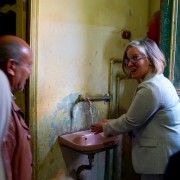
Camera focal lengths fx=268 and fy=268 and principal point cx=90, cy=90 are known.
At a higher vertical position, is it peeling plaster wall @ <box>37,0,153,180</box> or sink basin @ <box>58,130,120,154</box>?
peeling plaster wall @ <box>37,0,153,180</box>

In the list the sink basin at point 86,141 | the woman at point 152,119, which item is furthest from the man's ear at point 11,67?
the sink basin at point 86,141

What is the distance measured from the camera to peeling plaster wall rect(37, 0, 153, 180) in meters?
2.03

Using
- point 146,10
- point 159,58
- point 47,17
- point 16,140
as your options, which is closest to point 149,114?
point 159,58

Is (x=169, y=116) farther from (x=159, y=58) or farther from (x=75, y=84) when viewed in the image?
(x=75, y=84)

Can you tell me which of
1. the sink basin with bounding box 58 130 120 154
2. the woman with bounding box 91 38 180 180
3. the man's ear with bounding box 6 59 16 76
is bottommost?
the sink basin with bounding box 58 130 120 154

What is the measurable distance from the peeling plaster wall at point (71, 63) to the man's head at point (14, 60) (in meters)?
0.76

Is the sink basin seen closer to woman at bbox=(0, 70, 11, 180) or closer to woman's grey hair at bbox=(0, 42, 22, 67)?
woman's grey hair at bbox=(0, 42, 22, 67)

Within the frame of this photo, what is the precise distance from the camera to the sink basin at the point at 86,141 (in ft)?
6.47

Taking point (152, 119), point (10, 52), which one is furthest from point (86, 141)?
point (10, 52)

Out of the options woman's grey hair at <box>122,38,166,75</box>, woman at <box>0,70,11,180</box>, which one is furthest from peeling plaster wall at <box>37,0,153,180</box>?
woman at <box>0,70,11,180</box>

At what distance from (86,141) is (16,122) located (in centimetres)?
108

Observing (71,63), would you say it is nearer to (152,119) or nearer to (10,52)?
(152,119)

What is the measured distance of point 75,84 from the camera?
7.22 feet

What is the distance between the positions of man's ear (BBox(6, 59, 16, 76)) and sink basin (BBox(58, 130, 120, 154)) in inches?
38.3
